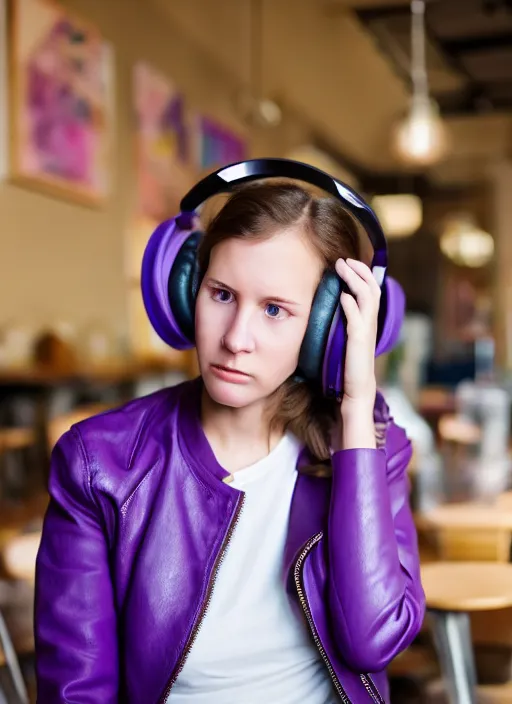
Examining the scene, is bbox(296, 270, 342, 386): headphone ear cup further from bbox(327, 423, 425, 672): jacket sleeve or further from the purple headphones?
bbox(327, 423, 425, 672): jacket sleeve

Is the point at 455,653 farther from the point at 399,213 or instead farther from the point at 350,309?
the point at 399,213

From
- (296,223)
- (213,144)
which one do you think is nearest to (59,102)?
(213,144)

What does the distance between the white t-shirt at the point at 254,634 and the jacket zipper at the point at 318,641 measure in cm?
4

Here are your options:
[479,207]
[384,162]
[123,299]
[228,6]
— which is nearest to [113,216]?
[123,299]

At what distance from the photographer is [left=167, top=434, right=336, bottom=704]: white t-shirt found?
1.13 meters

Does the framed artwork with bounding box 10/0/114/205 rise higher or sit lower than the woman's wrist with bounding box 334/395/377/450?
higher

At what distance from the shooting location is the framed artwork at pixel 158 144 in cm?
710

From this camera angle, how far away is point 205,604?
110 cm

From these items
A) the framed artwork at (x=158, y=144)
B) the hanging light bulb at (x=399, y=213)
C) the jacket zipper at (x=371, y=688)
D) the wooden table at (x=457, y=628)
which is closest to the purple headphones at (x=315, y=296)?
the jacket zipper at (x=371, y=688)

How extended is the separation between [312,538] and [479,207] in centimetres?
1478

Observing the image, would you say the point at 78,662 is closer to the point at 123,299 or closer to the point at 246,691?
the point at 246,691

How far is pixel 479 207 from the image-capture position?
50.0 feet

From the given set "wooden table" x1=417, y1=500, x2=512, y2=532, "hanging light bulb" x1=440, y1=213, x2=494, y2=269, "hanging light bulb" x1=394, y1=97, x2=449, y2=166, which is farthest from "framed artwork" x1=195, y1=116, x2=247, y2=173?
"wooden table" x1=417, y1=500, x2=512, y2=532

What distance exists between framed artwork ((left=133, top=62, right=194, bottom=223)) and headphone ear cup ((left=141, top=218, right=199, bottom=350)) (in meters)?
6.05
